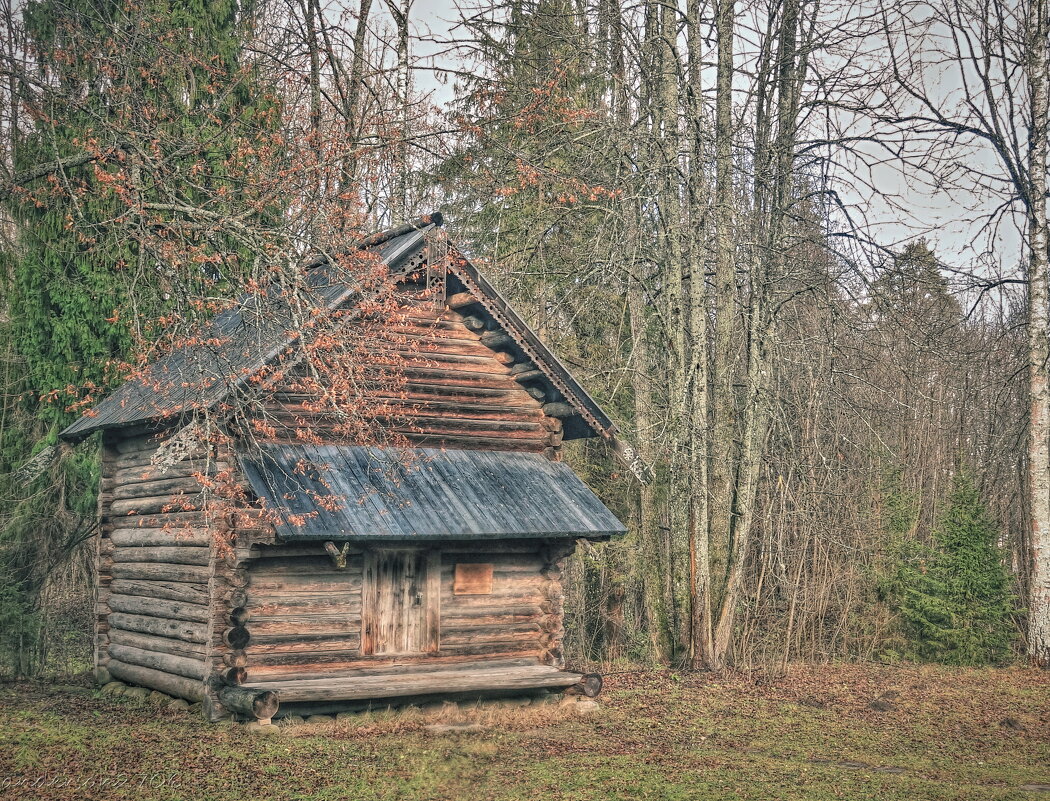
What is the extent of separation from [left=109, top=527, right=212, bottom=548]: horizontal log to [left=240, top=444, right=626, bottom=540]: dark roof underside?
143cm

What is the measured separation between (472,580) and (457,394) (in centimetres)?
302

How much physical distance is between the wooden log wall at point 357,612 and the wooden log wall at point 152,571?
853 millimetres

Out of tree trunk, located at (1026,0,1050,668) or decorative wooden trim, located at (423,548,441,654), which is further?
tree trunk, located at (1026,0,1050,668)

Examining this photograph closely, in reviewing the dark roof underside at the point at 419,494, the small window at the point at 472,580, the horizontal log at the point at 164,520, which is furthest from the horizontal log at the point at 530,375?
the horizontal log at the point at 164,520

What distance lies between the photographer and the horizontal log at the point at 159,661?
15.2m

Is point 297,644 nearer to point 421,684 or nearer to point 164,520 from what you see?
point 421,684

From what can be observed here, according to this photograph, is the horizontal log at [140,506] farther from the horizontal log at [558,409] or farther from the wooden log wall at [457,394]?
the horizontal log at [558,409]

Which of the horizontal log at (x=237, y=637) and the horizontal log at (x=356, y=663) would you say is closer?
the horizontal log at (x=237, y=637)

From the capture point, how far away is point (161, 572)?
1650 cm

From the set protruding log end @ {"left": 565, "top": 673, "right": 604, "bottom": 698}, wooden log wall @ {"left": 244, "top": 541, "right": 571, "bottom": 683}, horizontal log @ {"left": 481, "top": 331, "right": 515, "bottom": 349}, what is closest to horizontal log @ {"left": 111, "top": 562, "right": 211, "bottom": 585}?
wooden log wall @ {"left": 244, "top": 541, "right": 571, "bottom": 683}

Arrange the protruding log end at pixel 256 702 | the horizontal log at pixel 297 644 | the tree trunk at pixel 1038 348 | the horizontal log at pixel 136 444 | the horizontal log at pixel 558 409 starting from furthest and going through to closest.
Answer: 1. the tree trunk at pixel 1038 348
2. the horizontal log at pixel 558 409
3. the horizontal log at pixel 136 444
4. the horizontal log at pixel 297 644
5. the protruding log end at pixel 256 702

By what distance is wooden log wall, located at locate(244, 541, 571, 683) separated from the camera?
14789 mm

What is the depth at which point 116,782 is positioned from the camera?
1072 centimetres

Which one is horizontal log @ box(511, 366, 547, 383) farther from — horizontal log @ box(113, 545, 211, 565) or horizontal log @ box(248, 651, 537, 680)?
horizontal log @ box(113, 545, 211, 565)
